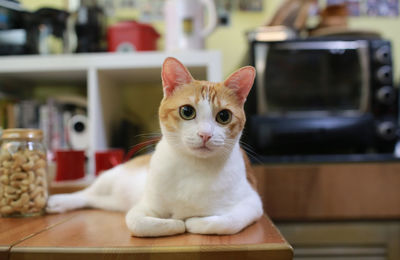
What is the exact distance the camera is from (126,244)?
0.52 m

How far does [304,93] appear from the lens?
4.06 feet

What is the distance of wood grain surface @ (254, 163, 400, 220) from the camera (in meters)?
1.16

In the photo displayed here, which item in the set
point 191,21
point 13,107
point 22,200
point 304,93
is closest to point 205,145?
point 22,200

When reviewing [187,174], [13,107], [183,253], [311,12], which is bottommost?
[183,253]

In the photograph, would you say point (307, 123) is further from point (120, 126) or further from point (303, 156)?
point (120, 126)

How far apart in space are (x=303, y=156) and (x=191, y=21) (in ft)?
2.21

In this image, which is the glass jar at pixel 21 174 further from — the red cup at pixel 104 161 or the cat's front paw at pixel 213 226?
the cat's front paw at pixel 213 226

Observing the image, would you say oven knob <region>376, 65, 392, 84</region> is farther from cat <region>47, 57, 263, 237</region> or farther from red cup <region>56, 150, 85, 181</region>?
red cup <region>56, 150, 85, 181</region>

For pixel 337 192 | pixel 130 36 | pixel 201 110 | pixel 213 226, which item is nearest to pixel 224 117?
pixel 201 110

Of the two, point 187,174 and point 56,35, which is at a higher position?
point 56,35

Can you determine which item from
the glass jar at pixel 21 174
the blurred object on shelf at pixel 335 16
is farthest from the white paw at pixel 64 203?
the blurred object on shelf at pixel 335 16

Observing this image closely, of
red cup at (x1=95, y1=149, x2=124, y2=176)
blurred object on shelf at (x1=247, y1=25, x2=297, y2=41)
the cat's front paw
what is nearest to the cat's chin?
the cat's front paw

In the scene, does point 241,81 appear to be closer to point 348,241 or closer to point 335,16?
point 348,241

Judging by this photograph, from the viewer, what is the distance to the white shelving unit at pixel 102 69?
1.14 metres
